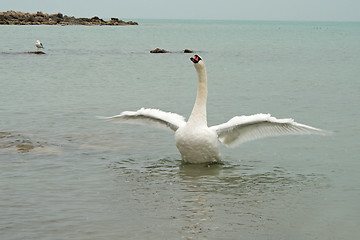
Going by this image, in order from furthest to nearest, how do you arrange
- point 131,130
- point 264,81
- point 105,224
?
point 264,81
point 131,130
point 105,224

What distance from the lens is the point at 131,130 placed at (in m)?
15.9

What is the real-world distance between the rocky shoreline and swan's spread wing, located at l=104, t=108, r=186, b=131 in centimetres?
12748

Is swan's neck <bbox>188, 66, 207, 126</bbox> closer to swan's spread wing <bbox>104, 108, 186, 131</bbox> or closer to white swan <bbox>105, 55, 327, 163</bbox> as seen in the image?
white swan <bbox>105, 55, 327, 163</bbox>

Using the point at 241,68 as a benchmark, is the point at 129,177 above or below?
below

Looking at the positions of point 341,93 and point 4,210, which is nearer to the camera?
point 4,210

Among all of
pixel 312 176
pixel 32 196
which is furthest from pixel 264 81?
pixel 32 196

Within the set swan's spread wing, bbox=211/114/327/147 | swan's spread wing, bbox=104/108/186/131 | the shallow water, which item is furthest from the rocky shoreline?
swan's spread wing, bbox=211/114/327/147

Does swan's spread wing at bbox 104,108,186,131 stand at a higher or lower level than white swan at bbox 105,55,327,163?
higher

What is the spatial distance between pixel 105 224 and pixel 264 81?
21.9 m

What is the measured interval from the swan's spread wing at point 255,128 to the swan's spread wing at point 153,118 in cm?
98

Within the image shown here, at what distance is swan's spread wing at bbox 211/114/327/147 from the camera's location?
11.2 m

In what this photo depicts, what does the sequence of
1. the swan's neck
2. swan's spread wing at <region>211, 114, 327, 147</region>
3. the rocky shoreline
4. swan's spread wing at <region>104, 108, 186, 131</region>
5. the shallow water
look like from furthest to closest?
1. the rocky shoreline
2. swan's spread wing at <region>104, 108, 186, 131</region>
3. the swan's neck
4. swan's spread wing at <region>211, 114, 327, 147</region>
5. the shallow water

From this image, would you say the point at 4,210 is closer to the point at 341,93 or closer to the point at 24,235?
the point at 24,235

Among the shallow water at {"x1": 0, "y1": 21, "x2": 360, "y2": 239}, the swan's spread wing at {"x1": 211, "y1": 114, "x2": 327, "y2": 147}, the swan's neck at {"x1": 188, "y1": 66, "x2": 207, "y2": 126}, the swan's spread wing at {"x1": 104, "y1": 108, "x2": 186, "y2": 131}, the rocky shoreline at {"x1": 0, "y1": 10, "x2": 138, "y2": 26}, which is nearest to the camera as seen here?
the shallow water at {"x1": 0, "y1": 21, "x2": 360, "y2": 239}
